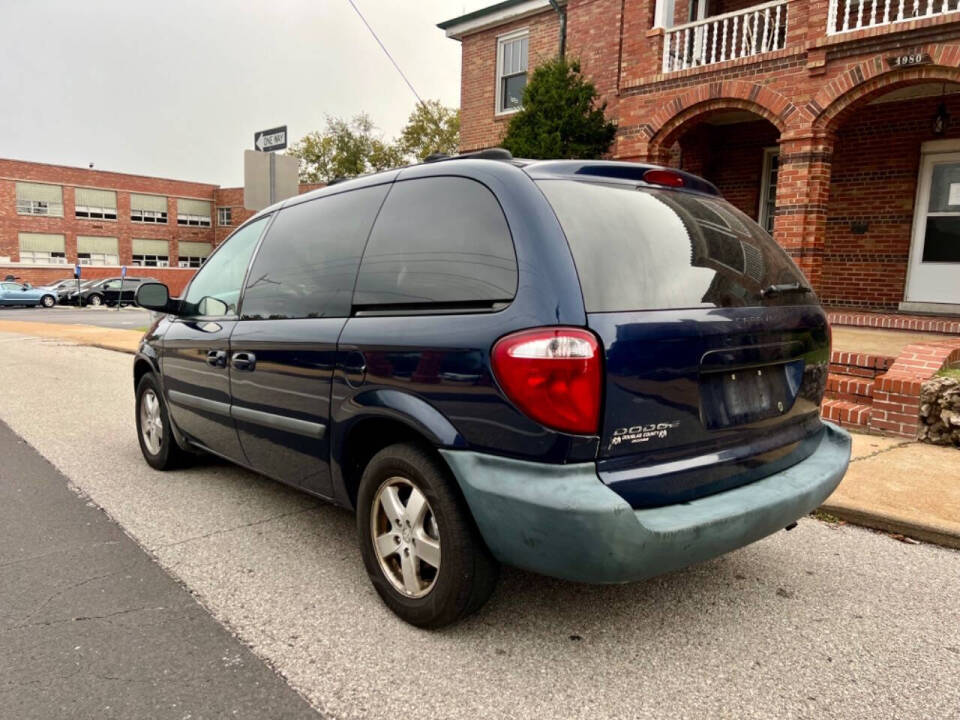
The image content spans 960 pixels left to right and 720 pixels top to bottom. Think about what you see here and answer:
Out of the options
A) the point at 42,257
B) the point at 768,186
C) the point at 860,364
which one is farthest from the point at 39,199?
the point at 860,364

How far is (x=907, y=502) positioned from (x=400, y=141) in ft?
151

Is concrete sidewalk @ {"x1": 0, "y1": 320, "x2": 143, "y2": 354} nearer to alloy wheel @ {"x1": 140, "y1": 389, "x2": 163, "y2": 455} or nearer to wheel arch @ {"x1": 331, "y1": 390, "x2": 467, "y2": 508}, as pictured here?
alloy wheel @ {"x1": 140, "y1": 389, "x2": 163, "y2": 455}

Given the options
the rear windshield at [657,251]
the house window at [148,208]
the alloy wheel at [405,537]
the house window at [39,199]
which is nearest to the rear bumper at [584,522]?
the alloy wheel at [405,537]

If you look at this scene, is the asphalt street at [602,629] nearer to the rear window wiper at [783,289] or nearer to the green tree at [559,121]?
the rear window wiper at [783,289]

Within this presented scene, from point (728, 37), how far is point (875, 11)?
2852 millimetres

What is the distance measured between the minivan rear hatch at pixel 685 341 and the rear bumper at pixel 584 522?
0.27ft

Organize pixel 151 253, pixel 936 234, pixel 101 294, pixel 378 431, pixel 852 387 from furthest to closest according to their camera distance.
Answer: pixel 151 253, pixel 101 294, pixel 936 234, pixel 852 387, pixel 378 431

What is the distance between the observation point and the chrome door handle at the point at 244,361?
3.50 m

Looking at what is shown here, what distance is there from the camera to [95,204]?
51.6 metres

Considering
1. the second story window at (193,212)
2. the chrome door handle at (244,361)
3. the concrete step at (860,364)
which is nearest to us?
the chrome door handle at (244,361)

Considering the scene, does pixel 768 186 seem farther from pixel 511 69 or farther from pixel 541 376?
pixel 541 376

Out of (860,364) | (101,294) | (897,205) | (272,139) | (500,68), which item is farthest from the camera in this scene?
(101,294)

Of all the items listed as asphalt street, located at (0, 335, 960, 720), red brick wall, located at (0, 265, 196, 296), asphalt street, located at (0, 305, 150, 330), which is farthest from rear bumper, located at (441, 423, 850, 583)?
red brick wall, located at (0, 265, 196, 296)

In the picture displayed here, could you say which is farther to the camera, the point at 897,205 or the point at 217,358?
the point at 897,205
